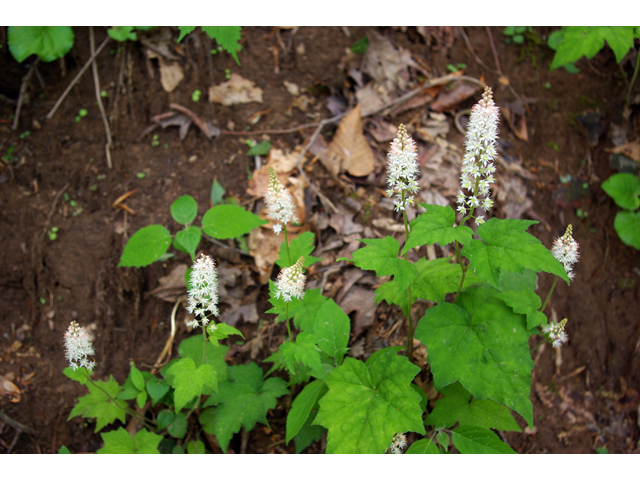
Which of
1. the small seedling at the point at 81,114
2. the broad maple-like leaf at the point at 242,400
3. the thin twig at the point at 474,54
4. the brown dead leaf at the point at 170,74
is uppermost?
the thin twig at the point at 474,54

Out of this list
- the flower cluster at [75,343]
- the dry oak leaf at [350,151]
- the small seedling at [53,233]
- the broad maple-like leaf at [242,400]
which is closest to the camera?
the flower cluster at [75,343]

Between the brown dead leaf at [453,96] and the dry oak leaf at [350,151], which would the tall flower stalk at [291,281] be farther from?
the brown dead leaf at [453,96]

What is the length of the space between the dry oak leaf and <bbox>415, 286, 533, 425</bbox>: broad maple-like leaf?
1658 millimetres

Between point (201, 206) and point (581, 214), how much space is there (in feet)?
11.8

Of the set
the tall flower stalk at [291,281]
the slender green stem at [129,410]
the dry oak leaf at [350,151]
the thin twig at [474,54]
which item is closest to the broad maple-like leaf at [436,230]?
the tall flower stalk at [291,281]

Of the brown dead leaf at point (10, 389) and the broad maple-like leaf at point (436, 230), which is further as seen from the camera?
the brown dead leaf at point (10, 389)

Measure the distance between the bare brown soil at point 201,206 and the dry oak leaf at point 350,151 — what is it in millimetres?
138

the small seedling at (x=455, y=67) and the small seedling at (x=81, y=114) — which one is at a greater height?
the small seedling at (x=455, y=67)

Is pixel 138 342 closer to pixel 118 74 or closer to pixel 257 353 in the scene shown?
pixel 257 353

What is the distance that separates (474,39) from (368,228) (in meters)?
2.58

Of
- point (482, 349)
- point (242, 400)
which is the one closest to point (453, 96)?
point (482, 349)

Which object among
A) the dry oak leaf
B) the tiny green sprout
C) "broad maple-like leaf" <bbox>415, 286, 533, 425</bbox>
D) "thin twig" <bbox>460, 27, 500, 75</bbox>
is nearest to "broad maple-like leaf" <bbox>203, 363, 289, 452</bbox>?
"broad maple-like leaf" <bbox>415, 286, 533, 425</bbox>

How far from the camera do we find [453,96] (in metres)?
3.95

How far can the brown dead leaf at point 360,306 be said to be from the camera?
2971 mm
